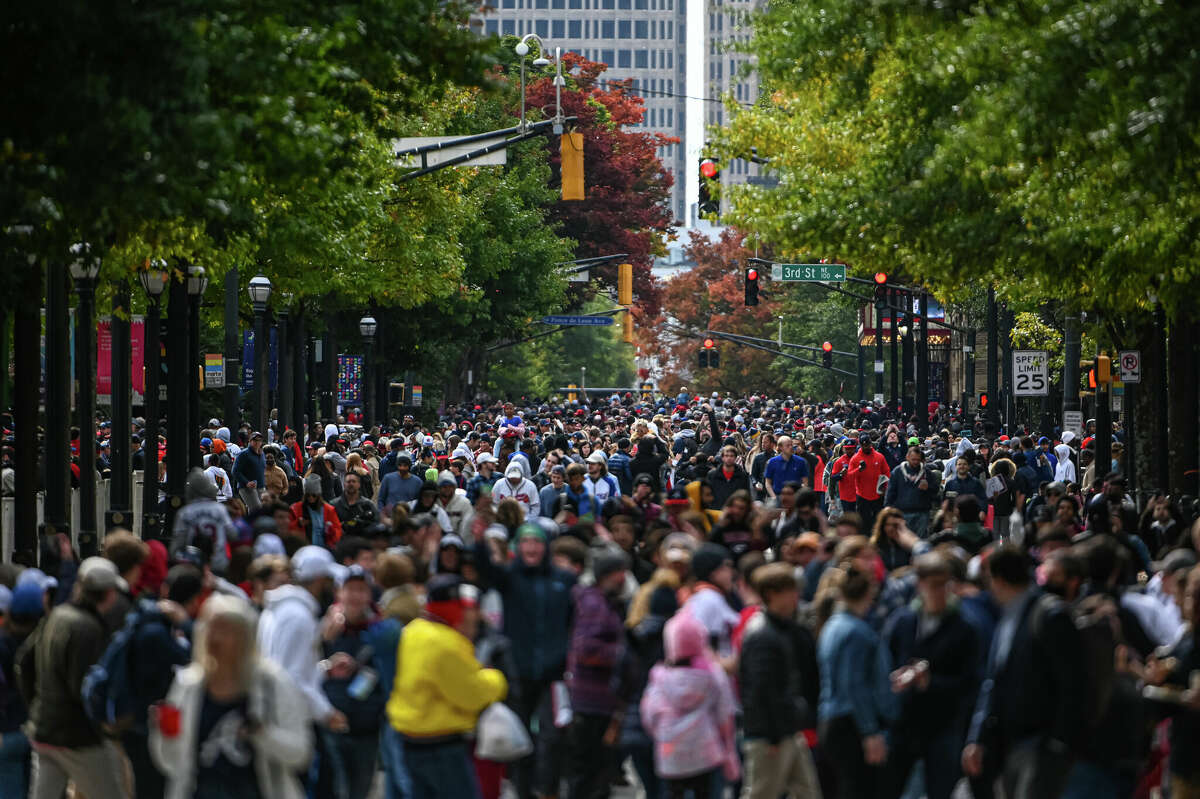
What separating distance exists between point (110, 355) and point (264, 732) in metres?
20.6

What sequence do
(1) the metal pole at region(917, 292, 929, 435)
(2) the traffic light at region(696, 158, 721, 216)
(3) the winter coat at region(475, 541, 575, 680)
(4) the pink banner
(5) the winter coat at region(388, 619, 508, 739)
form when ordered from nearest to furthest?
1. (5) the winter coat at region(388, 619, 508, 739)
2. (3) the winter coat at region(475, 541, 575, 680)
3. (4) the pink banner
4. (2) the traffic light at region(696, 158, 721, 216)
5. (1) the metal pole at region(917, 292, 929, 435)

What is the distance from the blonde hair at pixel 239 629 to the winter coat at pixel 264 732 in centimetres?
4

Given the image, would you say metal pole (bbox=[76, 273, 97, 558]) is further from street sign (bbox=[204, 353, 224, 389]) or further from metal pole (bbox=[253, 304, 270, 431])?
metal pole (bbox=[253, 304, 270, 431])

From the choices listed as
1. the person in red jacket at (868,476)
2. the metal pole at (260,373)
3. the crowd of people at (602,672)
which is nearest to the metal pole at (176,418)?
the metal pole at (260,373)

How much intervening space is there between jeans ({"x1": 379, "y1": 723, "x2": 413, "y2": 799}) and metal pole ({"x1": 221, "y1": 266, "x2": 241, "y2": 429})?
62.2 ft

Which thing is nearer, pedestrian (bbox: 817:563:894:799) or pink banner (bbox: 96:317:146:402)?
pedestrian (bbox: 817:563:894:799)

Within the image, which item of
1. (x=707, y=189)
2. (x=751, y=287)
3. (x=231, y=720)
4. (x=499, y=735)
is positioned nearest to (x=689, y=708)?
(x=499, y=735)

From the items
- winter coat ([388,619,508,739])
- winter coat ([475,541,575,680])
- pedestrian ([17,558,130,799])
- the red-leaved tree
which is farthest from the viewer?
the red-leaved tree

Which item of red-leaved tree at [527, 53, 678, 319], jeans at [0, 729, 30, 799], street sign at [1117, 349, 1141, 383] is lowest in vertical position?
jeans at [0, 729, 30, 799]

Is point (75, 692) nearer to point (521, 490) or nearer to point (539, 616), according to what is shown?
point (539, 616)

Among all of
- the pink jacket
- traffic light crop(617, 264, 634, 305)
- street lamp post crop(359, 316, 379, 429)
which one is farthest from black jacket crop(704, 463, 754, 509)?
traffic light crop(617, 264, 634, 305)

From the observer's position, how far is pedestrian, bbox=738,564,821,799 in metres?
9.93

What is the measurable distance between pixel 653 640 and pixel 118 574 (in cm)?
284

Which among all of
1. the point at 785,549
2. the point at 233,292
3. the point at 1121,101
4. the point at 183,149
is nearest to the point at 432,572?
the point at 785,549
